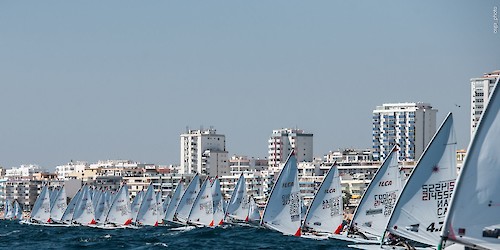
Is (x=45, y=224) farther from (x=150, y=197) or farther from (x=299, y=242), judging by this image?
(x=299, y=242)

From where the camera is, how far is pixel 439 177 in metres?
30.1

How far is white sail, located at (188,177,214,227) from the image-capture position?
3378 inches

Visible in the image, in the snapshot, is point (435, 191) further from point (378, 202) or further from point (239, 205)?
point (239, 205)

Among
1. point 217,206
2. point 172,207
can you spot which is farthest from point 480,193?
point 172,207

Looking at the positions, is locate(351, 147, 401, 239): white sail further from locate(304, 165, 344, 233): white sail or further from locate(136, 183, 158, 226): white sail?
locate(136, 183, 158, 226): white sail

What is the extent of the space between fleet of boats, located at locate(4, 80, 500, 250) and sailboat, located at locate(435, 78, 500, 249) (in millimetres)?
16

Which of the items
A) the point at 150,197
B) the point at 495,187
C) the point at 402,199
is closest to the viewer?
the point at 495,187

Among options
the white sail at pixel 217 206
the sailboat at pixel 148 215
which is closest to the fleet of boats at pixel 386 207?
the sailboat at pixel 148 215

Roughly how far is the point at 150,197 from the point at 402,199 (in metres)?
69.6

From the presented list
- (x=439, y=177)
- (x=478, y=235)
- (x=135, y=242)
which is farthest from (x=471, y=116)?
(x=478, y=235)

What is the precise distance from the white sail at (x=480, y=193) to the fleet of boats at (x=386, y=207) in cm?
2

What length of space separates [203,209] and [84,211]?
894 inches

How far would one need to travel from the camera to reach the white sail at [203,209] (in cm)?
8581

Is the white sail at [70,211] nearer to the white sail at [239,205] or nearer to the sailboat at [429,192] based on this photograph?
the white sail at [239,205]
